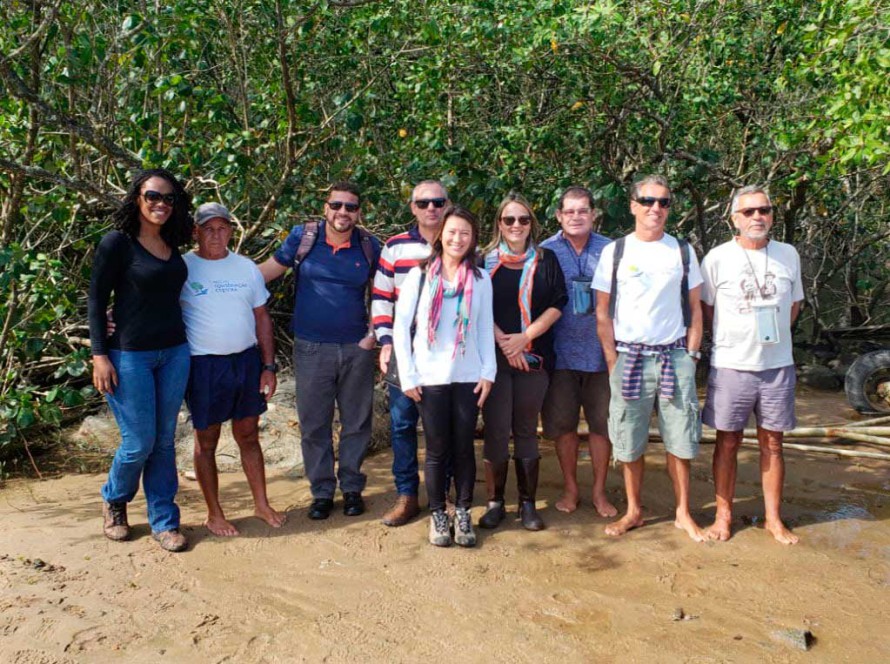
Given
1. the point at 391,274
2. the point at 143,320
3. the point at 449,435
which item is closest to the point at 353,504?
the point at 449,435

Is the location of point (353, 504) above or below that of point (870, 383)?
below

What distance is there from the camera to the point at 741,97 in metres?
7.60

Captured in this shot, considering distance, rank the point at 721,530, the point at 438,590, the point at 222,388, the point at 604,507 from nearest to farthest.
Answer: the point at 438,590 < the point at 222,388 < the point at 721,530 < the point at 604,507

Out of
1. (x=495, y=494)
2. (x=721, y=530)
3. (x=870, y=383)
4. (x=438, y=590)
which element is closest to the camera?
(x=438, y=590)

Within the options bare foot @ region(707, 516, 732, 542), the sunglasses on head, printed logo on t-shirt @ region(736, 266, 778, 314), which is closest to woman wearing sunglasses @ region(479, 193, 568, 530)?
the sunglasses on head

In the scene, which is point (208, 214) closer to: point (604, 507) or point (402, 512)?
point (402, 512)

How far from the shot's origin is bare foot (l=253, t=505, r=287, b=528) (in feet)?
14.5

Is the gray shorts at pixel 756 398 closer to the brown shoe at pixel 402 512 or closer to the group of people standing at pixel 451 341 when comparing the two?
the group of people standing at pixel 451 341

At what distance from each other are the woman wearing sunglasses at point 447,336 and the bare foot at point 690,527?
134 centimetres

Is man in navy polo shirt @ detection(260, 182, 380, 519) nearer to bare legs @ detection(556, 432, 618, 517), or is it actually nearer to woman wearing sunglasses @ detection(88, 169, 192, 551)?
woman wearing sunglasses @ detection(88, 169, 192, 551)

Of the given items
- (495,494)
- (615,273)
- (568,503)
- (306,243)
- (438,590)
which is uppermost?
(306,243)

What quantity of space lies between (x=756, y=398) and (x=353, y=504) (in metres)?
2.35

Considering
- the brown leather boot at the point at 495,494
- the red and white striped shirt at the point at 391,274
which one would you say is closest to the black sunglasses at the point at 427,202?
the red and white striped shirt at the point at 391,274

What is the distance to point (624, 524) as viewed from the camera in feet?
14.3
